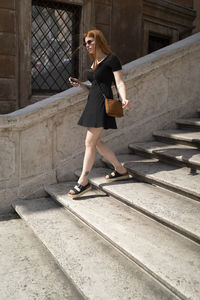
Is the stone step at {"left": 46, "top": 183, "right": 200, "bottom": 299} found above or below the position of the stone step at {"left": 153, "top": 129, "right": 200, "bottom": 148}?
below

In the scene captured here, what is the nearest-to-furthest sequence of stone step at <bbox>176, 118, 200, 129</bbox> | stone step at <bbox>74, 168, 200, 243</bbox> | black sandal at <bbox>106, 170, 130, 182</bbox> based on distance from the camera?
stone step at <bbox>74, 168, 200, 243</bbox>
black sandal at <bbox>106, 170, 130, 182</bbox>
stone step at <bbox>176, 118, 200, 129</bbox>

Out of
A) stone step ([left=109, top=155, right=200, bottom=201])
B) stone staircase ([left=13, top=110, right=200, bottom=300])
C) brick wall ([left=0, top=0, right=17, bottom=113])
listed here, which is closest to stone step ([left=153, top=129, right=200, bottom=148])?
stone staircase ([left=13, top=110, right=200, bottom=300])

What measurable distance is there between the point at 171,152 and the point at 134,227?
1.27 m

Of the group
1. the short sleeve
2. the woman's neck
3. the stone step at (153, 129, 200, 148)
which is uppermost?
the woman's neck

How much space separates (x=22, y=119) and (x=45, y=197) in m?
0.97

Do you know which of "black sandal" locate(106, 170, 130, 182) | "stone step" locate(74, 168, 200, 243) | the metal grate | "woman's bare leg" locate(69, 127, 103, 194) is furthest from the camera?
the metal grate

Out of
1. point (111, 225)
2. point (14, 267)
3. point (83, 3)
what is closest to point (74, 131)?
point (111, 225)

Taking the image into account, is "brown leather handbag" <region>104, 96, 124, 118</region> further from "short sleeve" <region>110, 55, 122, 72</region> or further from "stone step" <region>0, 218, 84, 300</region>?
"stone step" <region>0, 218, 84, 300</region>

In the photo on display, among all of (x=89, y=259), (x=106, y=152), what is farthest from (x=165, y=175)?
(x=89, y=259)

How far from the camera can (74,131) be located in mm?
3803

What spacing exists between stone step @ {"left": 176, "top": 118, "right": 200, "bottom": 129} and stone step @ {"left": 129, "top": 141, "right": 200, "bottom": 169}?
401 millimetres

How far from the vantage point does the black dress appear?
3.00 meters

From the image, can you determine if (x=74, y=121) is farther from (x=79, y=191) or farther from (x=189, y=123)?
(x=189, y=123)

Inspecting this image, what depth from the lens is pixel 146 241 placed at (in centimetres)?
232
